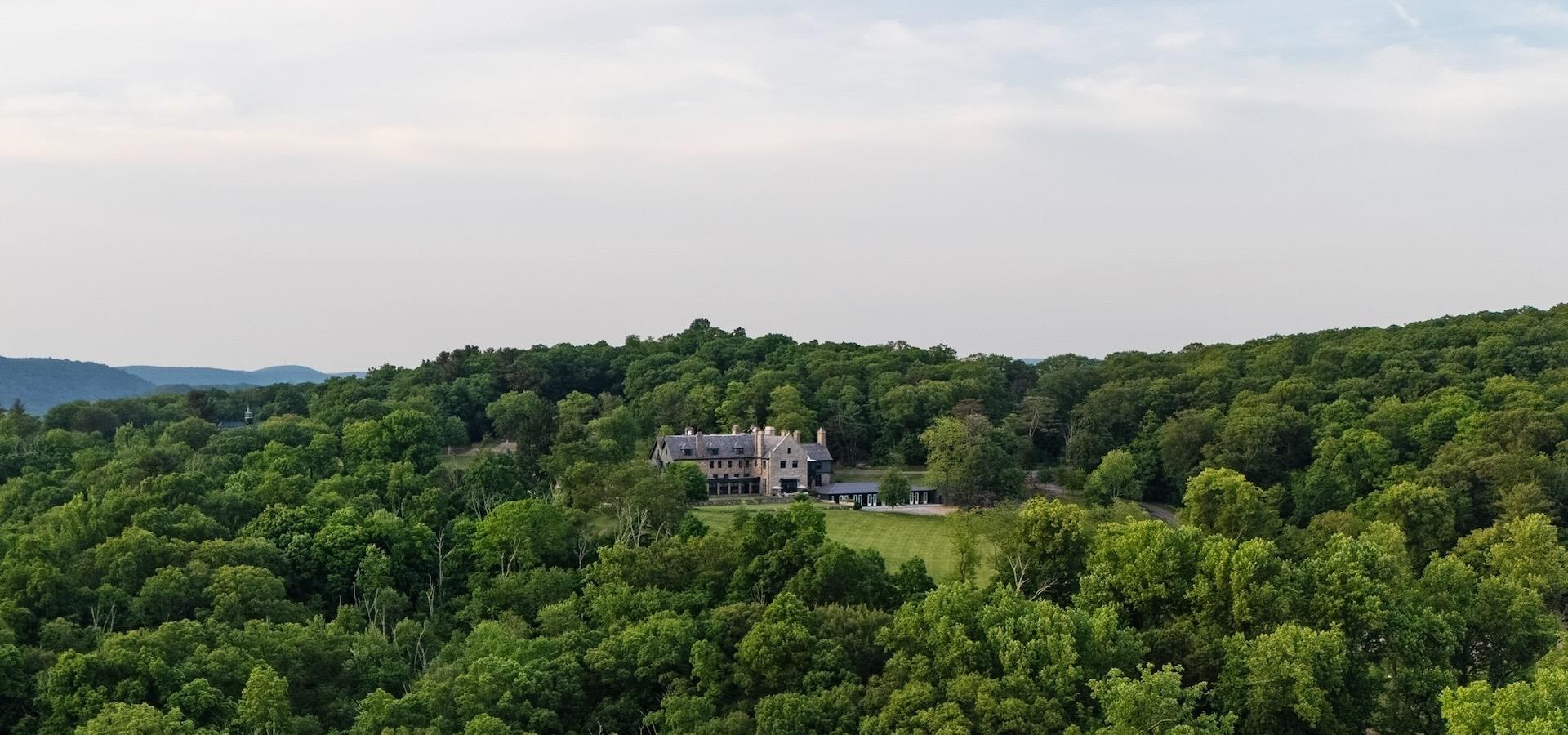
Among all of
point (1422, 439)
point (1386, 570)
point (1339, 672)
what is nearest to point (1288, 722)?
point (1339, 672)

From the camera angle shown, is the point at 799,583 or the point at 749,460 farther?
the point at 749,460

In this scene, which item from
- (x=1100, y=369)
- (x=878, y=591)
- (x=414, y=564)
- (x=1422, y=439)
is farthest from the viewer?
(x=1100, y=369)

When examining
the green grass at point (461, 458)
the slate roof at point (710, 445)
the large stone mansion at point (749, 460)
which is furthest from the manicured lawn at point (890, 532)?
the green grass at point (461, 458)

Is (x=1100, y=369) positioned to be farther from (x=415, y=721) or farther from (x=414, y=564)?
(x=415, y=721)

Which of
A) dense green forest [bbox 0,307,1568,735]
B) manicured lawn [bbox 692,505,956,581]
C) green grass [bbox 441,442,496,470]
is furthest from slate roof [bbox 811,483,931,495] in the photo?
green grass [bbox 441,442,496,470]

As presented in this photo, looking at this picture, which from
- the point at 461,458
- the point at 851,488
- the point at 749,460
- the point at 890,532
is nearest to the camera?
the point at 890,532

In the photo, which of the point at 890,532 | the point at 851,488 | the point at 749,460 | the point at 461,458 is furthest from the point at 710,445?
the point at 461,458

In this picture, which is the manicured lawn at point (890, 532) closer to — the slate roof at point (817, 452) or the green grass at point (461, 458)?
the slate roof at point (817, 452)

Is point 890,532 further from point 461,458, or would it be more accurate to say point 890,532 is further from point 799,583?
point 461,458
